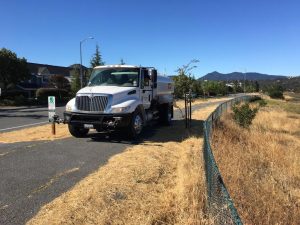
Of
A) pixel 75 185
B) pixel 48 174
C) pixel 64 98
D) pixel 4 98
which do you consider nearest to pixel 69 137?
pixel 48 174

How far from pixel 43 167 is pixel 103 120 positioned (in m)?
3.96

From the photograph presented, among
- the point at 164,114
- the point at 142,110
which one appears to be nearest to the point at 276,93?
the point at 164,114

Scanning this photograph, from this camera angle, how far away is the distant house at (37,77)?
231 feet

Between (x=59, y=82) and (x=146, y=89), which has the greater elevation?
(x=59, y=82)

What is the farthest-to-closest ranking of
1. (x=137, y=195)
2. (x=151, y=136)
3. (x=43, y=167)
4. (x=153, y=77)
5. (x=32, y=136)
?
(x=153, y=77) → (x=151, y=136) → (x=32, y=136) → (x=43, y=167) → (x=137, y=195)

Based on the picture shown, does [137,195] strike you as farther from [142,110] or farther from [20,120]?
[20,120]

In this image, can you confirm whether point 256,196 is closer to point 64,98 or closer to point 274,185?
point 274,185

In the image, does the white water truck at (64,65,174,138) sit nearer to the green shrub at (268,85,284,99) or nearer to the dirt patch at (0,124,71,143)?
the dirt patch at (0,124,71,143)

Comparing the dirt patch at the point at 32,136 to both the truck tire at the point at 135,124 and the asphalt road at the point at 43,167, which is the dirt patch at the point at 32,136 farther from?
the truck tire at the point at 135,124

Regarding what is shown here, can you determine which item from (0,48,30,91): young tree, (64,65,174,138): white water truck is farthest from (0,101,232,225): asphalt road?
(0,48,30,91): young tree

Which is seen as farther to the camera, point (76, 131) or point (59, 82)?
point (59, 82)

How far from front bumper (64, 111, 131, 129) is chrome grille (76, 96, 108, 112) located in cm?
21

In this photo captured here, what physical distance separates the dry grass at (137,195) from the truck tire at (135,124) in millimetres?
2528

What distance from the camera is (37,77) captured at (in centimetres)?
7594
